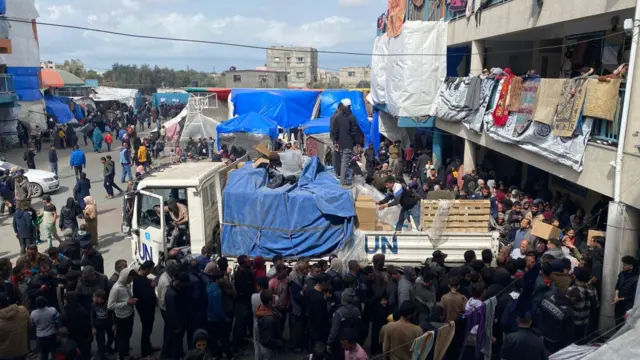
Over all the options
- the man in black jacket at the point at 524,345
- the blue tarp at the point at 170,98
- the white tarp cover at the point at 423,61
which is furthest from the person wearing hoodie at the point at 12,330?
the blue tarp at the point at 170,98

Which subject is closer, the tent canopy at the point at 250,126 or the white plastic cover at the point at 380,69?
the tent canopy at the point at 250,126

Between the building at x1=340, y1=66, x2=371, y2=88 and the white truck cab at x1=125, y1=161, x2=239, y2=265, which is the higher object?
the building at x1=340, y1=66, x2=371, y2=88

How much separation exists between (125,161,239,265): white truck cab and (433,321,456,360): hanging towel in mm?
4280

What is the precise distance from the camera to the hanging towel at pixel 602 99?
799 cm

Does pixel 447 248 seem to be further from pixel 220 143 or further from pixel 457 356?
pixel 220 143

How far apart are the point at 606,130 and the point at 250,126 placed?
552 inches

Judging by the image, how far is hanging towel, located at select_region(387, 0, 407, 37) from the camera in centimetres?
1967

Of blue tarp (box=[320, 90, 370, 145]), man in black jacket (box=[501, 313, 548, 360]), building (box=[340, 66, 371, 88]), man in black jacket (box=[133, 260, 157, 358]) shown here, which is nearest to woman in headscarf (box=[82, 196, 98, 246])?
man in black jacket (box=[133, 260, 157, 358])

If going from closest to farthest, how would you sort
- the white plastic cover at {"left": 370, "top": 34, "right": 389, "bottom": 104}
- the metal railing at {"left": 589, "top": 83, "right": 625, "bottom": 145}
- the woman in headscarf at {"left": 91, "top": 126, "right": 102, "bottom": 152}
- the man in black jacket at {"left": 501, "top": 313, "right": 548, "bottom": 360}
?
the man in black jacket at {"left": 501, "top": 313, "right": 548, "bottom": 360} < the metal railing at {"left": 589, "top": 83, "right": 625, "bottom": 145} < the white plastic cover at {"left": 370, "top": 34, "right": 389, "bottom": 104} < the woman in headscarf at {"left": 91, "top": 126, "right": 102, "bottom": 152}

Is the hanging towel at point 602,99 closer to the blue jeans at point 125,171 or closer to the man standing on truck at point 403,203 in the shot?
the man standing on truck at point 403,203

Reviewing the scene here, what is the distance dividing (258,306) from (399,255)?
2906 mm

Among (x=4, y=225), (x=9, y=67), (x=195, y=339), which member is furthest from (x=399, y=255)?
(x=9, y=67)

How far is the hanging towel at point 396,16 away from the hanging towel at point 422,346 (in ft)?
49.7

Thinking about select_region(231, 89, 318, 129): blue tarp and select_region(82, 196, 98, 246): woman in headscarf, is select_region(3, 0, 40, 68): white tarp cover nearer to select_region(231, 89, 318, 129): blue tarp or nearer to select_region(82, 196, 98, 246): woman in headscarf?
select_region(231, 89, 318, 129): blue tarp
